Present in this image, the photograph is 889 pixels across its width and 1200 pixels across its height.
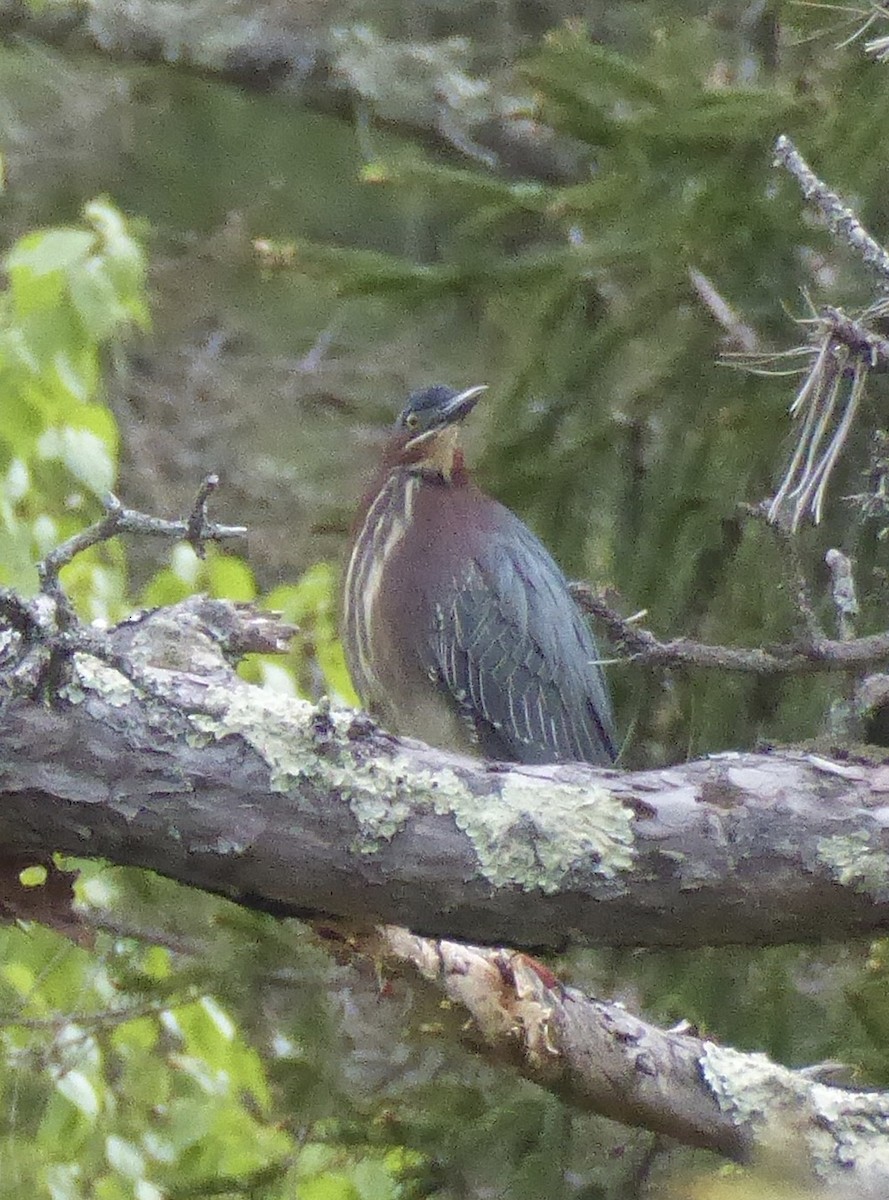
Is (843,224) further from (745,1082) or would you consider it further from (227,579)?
(227,579)

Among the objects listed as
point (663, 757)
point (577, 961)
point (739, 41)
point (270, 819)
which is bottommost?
point (577, 961)

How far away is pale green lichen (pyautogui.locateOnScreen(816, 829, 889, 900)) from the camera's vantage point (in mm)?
1358

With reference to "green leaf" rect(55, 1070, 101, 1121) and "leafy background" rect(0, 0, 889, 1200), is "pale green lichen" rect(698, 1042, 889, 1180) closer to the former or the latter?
"leafy background" rect(0, 0, 889, 1200)

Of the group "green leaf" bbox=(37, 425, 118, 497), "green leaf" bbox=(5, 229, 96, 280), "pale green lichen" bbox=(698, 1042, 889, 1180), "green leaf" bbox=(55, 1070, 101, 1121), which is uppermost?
"green leaf" bbox=(5, 229, 96, 280)

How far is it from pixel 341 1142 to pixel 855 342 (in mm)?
1371

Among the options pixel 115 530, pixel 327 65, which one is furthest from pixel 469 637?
pixel 327 65

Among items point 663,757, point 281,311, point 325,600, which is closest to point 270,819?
point 663,757

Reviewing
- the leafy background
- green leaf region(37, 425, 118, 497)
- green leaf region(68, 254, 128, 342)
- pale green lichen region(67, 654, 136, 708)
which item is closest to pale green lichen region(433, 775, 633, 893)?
pale green lichen region(67, 654, 136, 708)

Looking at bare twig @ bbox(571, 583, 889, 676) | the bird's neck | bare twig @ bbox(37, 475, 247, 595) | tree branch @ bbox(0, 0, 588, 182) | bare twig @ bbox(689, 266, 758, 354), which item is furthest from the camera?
tree branch @ bbox(0, 0, 588, 182)

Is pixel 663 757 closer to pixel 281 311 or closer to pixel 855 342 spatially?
pixel 855 342

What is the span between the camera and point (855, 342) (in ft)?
4.42

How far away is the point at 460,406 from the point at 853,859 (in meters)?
1.24

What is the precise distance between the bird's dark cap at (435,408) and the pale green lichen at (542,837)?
115cm

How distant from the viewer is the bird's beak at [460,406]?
95.6 inches
